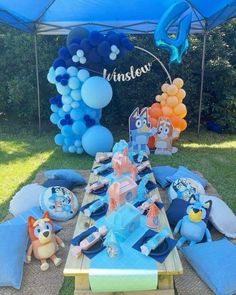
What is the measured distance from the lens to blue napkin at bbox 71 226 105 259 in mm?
2349

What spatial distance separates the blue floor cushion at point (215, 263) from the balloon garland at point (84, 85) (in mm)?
2806

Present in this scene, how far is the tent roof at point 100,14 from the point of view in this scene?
535cm

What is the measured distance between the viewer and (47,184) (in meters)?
3.96

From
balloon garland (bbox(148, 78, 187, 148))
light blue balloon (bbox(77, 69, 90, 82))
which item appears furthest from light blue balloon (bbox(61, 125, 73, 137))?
balloon garland (bbox(148, 78, 187, 148))

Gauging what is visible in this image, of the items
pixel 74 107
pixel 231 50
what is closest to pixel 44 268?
pixel 74 107

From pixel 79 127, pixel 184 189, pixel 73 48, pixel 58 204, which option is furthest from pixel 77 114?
pixel 184 189

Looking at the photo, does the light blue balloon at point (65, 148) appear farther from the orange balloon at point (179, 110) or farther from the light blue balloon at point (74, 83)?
the orange balloon at point (179, 110)

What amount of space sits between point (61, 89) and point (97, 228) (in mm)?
3085

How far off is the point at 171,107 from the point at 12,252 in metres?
3.95

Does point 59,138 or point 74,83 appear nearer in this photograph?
point 74,83

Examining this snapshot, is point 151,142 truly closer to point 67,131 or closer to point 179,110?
point 179,110

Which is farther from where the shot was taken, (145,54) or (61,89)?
(145,54)

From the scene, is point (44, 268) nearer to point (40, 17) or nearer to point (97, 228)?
point (97, 228)

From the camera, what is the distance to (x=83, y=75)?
5.20m
